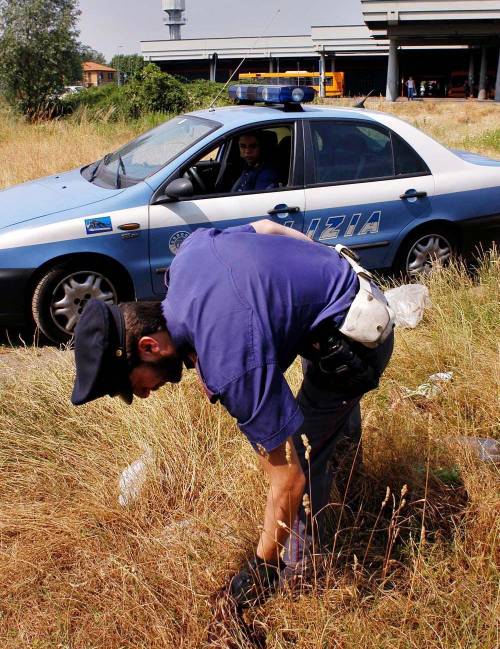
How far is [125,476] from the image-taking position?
3158 mm

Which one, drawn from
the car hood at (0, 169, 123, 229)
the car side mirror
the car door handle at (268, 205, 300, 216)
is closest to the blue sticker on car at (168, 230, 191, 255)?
the car side mirror

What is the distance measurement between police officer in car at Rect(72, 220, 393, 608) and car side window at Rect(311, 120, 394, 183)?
3163 mm

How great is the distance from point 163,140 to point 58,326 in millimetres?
1753

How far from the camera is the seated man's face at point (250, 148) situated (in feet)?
18.2

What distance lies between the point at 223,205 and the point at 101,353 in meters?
3.41

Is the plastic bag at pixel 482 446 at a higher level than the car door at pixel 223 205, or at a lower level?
lower

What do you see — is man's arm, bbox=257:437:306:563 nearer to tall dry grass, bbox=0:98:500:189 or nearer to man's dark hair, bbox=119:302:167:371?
man's dark hair, bbox=119:302:167:371

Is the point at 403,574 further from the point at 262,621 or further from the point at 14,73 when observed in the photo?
the point at 14,73

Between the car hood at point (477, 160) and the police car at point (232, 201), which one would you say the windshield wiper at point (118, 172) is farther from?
the car hood at point (477, 160)

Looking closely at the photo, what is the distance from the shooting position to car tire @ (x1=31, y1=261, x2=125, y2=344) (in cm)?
494

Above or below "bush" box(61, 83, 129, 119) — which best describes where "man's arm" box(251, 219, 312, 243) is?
above

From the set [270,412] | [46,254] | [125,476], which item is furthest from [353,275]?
[46,254]

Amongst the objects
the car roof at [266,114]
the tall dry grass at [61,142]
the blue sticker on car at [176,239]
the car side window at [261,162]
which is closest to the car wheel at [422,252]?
the car roof at [266,114]

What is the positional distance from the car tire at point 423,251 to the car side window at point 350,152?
594 millimetres
